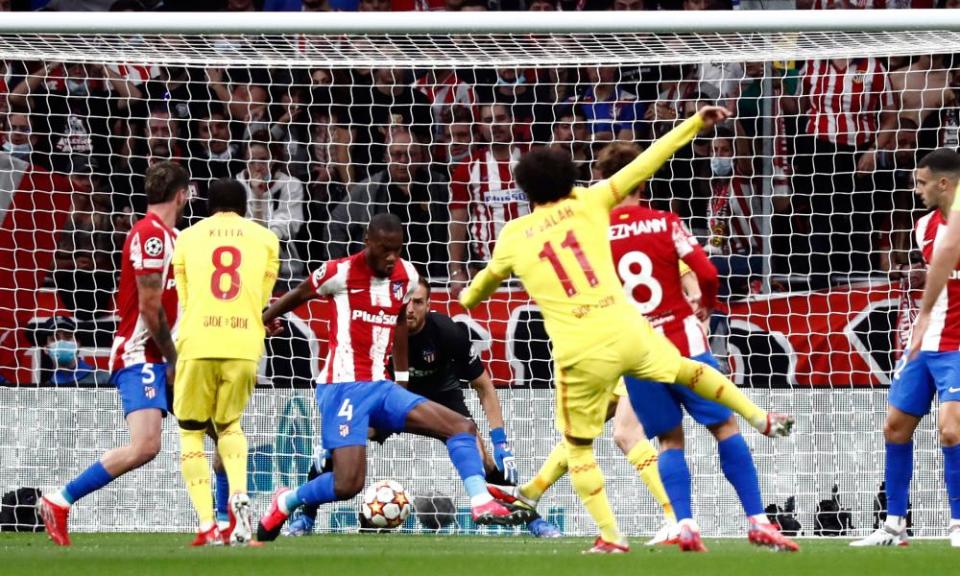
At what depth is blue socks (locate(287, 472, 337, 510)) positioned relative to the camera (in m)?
8.80

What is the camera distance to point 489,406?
10438mm

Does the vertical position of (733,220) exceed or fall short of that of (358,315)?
it exceeds it

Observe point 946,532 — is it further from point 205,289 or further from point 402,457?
point 205,289

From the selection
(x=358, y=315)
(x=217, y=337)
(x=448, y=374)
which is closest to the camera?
(x=217, y=337)

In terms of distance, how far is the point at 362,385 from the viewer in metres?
8.78

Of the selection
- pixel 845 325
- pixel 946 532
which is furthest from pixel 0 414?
pixel 946 532

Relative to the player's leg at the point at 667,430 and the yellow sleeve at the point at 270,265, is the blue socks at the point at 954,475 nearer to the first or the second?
the player's leg at the point at 667,430

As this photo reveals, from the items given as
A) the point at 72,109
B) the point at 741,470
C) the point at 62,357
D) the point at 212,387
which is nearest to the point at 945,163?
the point at 741,470

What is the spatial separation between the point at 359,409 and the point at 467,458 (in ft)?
2.30

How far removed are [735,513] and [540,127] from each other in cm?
358

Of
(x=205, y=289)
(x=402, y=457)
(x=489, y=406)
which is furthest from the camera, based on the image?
(x=402, y=457)

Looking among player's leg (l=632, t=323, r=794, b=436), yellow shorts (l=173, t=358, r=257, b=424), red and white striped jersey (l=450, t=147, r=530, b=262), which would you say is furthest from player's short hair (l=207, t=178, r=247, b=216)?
red and white striped jersey (l=450, t=147, r=530, b=262)

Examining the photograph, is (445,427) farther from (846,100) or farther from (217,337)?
(846,100)

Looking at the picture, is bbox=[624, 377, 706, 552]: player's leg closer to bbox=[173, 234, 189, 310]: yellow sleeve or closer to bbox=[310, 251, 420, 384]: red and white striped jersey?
bbox=[310, 251, 420, 384]: red and white striped jersey
